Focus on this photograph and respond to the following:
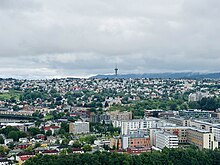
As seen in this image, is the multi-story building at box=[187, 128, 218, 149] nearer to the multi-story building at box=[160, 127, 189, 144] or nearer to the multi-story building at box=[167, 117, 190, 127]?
the multi-story building at box=[160, 127, 189, 144]

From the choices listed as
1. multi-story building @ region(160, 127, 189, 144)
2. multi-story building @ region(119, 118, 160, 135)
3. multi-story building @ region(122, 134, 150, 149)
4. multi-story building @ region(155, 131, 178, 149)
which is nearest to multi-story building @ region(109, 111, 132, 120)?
multi-story building @ region(119, 118, 160, 135)

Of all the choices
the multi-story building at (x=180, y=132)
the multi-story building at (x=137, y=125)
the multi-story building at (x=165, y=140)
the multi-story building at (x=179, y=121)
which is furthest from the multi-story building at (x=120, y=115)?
the multi-story building at (x=165, y=140)

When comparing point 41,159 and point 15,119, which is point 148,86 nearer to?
point 15,119

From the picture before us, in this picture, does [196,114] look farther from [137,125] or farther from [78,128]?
[78,128]

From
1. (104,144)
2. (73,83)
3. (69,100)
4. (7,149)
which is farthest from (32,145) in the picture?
(73,83)

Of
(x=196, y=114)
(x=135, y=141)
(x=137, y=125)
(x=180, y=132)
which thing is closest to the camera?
(x=135, y=141)

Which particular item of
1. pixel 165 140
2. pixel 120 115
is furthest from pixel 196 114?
pixel 165 140

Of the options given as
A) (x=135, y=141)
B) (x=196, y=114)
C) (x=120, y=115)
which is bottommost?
(x=135, y=141)

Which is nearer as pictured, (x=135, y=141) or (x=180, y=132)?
(x=135, y=141)
